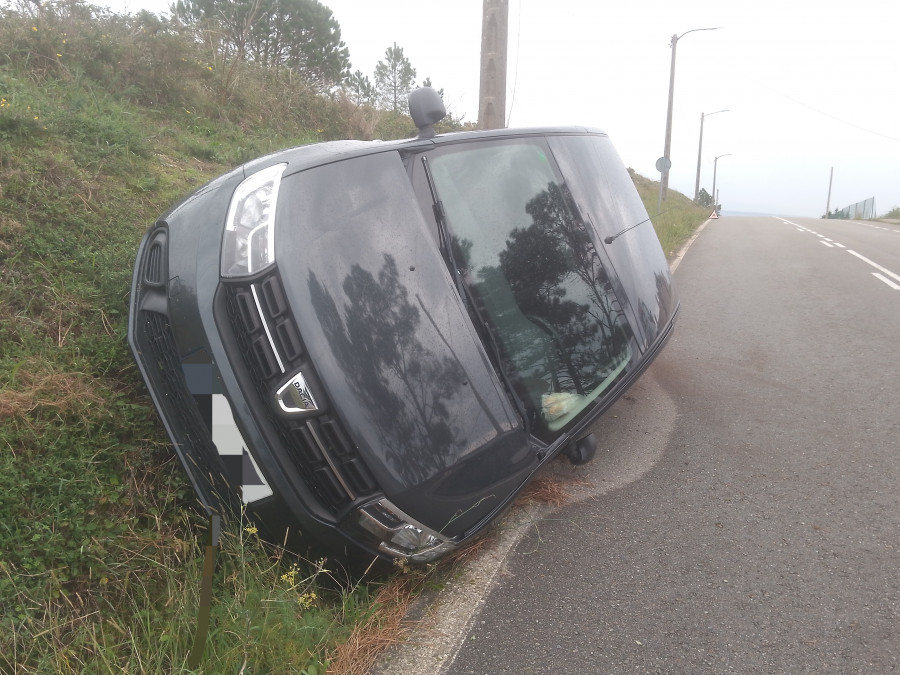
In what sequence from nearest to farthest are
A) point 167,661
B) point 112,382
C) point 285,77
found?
point 167,661, point 112,382, point 285,77

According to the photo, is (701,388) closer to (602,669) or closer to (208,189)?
(602,669)

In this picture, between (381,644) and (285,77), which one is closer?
(381,644)

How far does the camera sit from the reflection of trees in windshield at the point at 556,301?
2.61 m

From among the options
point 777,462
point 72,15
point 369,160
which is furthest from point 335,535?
point 72,15

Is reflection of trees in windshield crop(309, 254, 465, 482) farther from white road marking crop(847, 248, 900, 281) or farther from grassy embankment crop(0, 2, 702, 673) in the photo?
white road marking crop(847, 248, 900, 281)

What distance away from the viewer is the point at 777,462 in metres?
3.34

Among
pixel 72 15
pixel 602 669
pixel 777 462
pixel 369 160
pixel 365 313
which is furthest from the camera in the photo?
pixel 72 15

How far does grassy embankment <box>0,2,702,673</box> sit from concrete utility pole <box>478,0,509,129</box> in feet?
12.0

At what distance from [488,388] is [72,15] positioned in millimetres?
7340

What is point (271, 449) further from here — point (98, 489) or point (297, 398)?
point (98, 489)

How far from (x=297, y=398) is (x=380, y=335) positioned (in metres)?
0.36

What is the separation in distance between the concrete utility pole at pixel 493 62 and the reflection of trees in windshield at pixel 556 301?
4798 mm

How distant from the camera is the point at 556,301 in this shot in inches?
108

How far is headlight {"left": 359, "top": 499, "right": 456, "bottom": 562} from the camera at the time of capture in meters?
2.10
